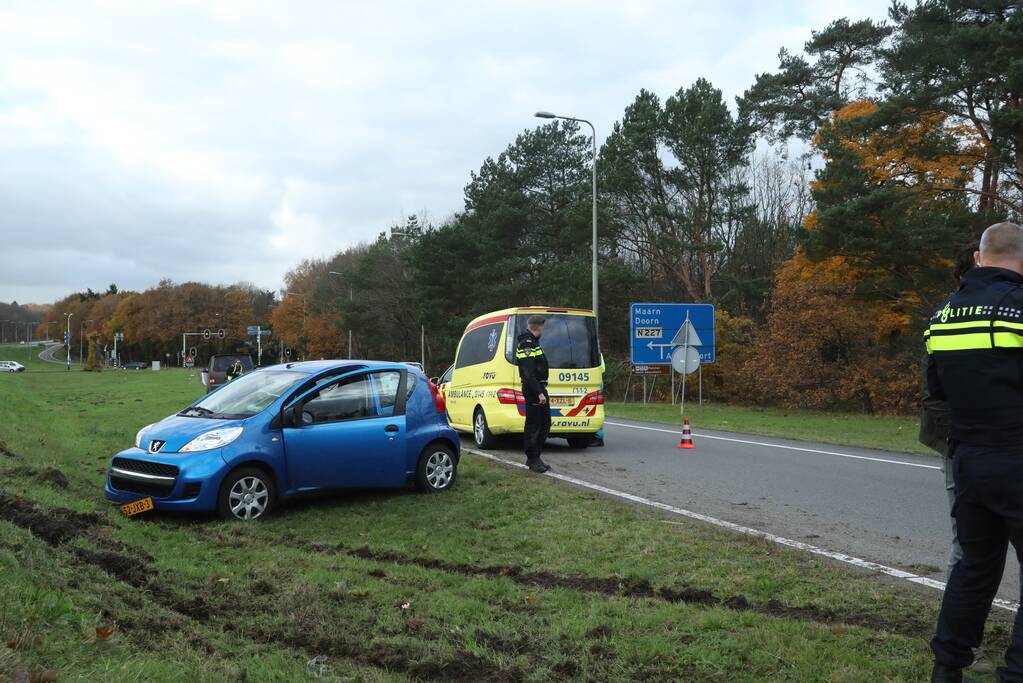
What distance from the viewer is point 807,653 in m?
4.20

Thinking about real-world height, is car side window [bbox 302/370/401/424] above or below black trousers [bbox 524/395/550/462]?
above

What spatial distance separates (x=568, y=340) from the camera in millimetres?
13422

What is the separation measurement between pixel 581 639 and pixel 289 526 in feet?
12.9

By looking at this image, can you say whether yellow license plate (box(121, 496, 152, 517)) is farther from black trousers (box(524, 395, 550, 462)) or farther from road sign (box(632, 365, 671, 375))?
road sign (box(632, 365, 671, 375))

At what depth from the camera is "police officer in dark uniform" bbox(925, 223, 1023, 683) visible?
3553 millimetres

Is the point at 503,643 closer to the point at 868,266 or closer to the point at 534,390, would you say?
the point at 534,390

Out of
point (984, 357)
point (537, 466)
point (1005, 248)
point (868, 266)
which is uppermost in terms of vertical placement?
point (868, 266)

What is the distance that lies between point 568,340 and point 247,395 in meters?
6.06

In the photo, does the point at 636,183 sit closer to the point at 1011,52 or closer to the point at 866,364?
the point at 866,364

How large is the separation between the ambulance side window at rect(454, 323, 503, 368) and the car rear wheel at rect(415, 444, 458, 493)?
171 inches

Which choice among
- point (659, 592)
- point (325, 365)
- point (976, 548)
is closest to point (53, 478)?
point (325, 365)

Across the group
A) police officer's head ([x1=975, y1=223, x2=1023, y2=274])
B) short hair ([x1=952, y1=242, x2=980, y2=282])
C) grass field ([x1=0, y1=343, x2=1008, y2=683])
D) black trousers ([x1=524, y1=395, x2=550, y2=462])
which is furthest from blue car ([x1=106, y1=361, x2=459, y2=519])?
police officer's head ([x1=975, y1=223, x2=1023, y2=274])

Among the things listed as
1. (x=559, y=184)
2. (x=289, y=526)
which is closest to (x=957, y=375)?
(x=289, y=526)

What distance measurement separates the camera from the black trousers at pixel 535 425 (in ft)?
36.2
